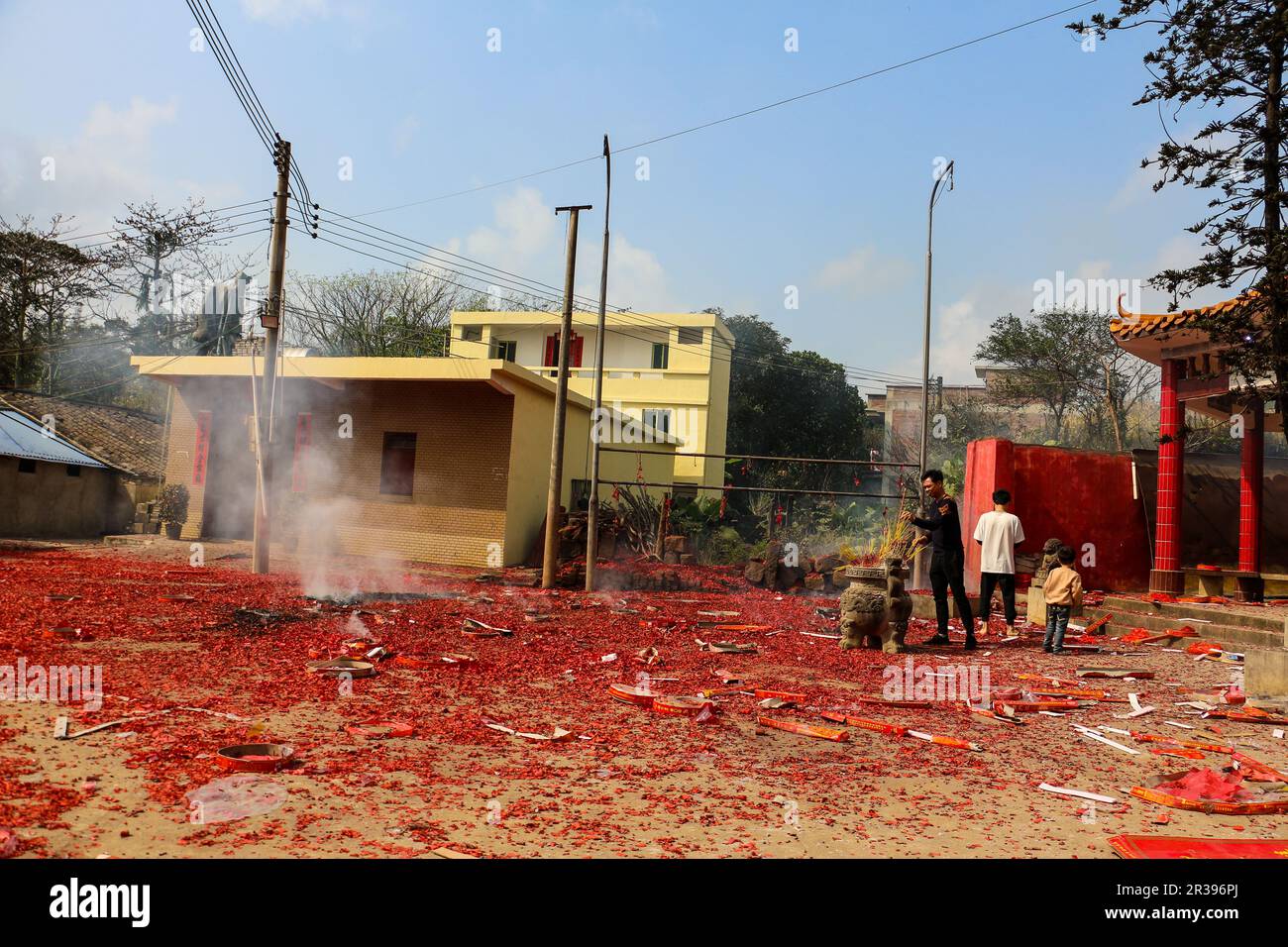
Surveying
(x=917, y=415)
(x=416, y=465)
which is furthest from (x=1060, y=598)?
(x=917, y=415)

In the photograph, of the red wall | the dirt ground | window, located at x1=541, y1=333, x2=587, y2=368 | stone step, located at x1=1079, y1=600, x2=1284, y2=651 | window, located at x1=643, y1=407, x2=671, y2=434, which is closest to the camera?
the dirt ground

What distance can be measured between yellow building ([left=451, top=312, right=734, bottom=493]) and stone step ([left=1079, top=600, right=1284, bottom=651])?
21.3 m

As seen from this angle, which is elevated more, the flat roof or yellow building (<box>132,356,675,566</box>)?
the flat roof

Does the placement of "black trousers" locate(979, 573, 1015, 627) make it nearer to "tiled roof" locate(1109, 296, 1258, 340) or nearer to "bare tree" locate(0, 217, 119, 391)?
"tiled roof" locate(1109, 296, 1258, 340)

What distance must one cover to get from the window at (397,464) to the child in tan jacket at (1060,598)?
14.2 meters

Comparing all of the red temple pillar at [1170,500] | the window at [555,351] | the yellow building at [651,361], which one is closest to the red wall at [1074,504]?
the red temple pillar at [1170,500]

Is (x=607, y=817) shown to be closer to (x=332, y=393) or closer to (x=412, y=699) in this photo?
(x=412, y=699)

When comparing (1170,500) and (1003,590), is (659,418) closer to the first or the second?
(1170,500)

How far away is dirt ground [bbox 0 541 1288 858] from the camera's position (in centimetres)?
407

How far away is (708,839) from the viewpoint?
415cm

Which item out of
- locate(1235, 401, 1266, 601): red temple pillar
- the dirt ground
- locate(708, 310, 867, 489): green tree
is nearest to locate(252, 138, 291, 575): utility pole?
the dirt ground

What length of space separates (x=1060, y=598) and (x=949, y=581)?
1290 mm

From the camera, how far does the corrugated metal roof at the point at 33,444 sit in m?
22.5
